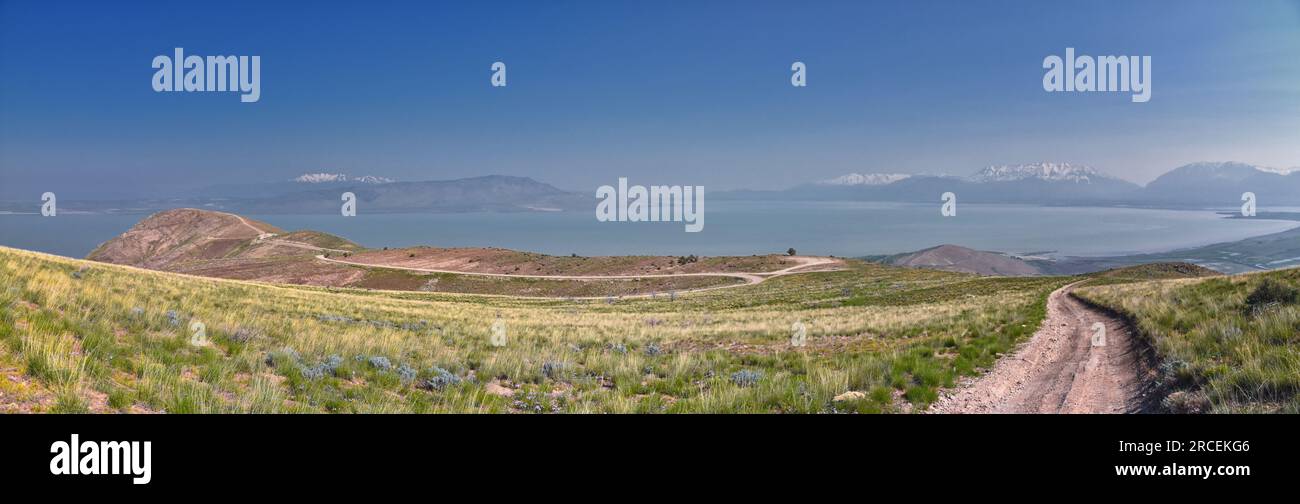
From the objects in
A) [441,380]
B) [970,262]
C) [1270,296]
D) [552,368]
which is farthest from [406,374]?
A: [970,262]

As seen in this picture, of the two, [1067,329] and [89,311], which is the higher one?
[89,311]

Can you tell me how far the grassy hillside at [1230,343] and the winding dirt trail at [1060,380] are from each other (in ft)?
2.06

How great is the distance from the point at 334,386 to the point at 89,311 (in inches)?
→ 200

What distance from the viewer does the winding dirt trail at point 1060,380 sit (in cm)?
858

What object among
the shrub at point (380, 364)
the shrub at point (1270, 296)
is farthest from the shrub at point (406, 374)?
the shrub at point (1270, 296)

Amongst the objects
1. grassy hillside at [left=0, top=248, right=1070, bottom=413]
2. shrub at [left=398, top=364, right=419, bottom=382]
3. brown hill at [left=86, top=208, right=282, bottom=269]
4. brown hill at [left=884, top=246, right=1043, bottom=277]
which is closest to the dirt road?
grassy hillside at [left=0, top=248, right=1070, bottom=413]

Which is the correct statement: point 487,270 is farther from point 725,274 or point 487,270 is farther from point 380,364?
point 380,364

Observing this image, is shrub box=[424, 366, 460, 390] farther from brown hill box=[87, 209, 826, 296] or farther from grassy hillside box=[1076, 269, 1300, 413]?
brown hill box=[87, 209, 826, 296]

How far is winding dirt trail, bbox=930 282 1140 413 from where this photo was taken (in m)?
8.58

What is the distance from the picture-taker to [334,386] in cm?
807
